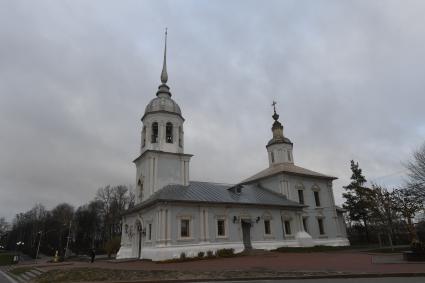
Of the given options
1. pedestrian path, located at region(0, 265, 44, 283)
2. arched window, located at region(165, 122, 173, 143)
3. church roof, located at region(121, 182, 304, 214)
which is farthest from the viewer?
arched window, located at region(165, 122, 173, 143)

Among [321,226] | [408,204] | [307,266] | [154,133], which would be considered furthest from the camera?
[321,226]

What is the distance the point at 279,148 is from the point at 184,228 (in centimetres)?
2059

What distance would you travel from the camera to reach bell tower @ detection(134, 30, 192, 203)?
28000mm

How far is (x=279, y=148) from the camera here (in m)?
40.8

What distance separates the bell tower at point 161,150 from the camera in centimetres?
2800

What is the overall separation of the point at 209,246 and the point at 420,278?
55.6 feet

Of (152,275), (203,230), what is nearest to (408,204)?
(203,230)

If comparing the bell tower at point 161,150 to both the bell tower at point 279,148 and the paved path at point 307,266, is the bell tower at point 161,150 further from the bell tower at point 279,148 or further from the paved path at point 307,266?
the bell tower at point 279,148

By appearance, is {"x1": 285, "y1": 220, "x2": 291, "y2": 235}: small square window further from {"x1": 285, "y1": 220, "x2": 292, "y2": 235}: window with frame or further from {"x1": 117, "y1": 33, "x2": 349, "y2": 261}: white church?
{"x1": 117, "y1": 33, "x2": 349, "y2": 261}: white church

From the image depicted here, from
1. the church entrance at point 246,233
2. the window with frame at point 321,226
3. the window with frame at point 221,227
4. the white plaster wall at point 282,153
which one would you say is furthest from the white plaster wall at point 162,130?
the window with frame at point 321,226

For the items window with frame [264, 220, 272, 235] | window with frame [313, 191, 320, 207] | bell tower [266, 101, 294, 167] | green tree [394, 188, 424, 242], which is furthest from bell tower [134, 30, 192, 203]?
green tree [394, 188, 424, 242]

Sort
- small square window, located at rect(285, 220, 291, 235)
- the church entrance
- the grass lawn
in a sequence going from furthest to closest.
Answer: small square window, located at rect(285, 220, 291, 235)
the church entrance
the grass lawn

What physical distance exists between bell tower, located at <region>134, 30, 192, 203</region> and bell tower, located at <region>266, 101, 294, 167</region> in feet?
51.1

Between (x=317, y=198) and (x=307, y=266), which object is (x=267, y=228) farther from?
(x=307, y=266)
